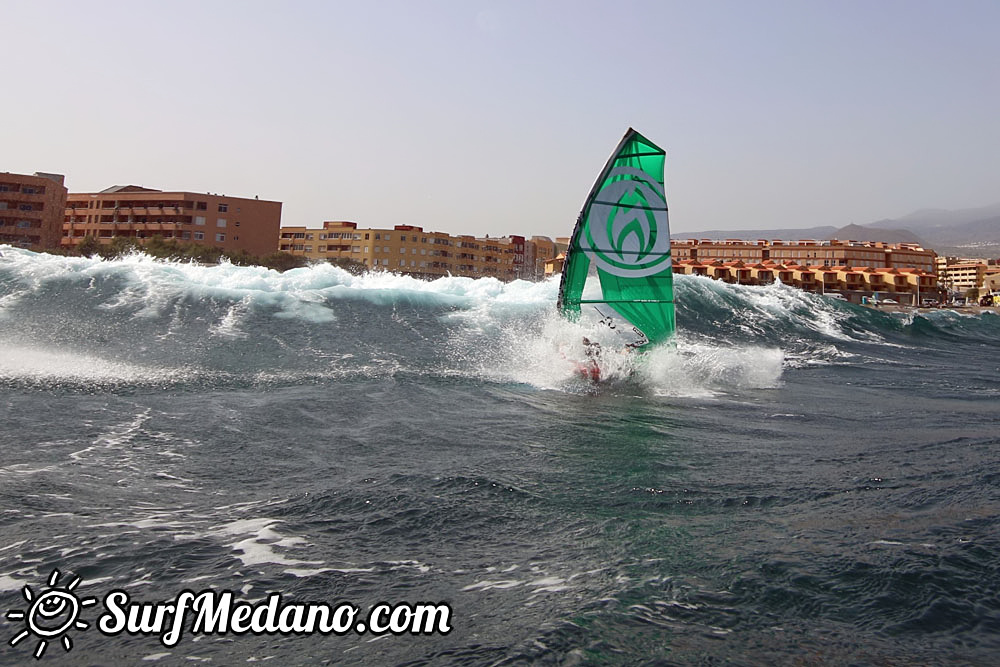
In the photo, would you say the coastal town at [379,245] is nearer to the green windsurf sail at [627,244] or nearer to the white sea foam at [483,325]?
the white sea foam at [483,325]

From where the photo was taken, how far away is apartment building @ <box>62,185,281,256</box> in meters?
74.7

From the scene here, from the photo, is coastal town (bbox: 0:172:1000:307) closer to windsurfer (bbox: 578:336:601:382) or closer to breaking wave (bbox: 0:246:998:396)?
breaking wave (bbox: 0:246:998:396)

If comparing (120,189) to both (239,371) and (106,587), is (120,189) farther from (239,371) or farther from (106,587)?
(106,587)

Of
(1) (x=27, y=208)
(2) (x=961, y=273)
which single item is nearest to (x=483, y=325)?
(1) (x=27, y=208)

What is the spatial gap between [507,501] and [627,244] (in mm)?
9403

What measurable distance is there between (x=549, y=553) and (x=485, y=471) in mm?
2096

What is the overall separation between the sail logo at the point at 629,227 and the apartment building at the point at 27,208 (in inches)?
2507

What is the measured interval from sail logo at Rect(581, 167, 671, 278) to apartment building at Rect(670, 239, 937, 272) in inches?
3706

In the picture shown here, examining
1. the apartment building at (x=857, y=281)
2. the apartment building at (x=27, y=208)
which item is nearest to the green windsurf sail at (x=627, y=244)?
the apartment building at (x=27, y=208)

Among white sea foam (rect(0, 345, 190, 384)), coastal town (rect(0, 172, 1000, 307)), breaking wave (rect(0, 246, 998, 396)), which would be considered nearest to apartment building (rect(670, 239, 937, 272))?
coastal town (rect(0, 172, 1000, 307))

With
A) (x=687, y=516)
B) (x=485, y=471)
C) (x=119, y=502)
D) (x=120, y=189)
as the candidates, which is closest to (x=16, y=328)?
(x=119, y=502)

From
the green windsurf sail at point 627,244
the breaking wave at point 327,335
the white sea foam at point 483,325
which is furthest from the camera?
the green windsurf sail at point 627,244

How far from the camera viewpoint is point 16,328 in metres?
15.0

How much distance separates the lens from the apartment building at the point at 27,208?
63.6 m
